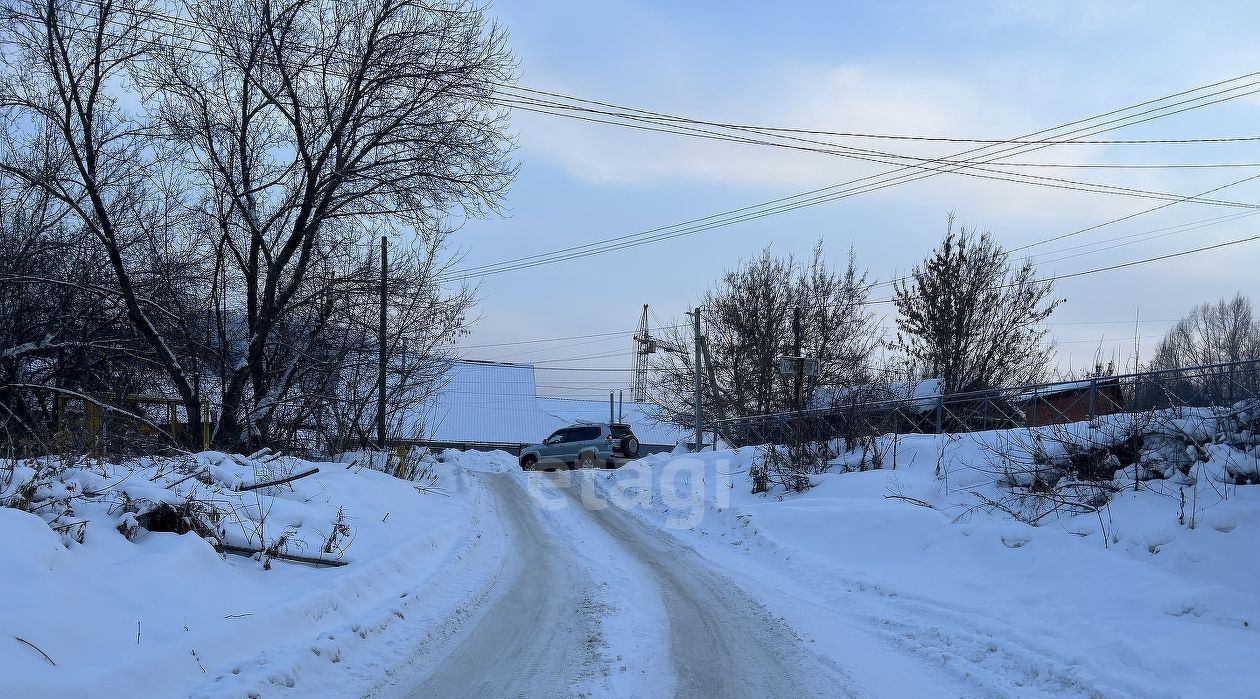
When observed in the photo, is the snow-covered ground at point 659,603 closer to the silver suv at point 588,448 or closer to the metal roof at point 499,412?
the silver suv at point 588,448

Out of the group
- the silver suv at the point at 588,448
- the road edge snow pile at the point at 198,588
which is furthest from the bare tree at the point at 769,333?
the road edge snow pile at the point at 198,588

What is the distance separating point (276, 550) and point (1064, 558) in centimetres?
824

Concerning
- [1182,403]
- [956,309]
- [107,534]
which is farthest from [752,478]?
[956,309]

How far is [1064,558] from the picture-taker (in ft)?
27.6

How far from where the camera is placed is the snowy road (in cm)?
560

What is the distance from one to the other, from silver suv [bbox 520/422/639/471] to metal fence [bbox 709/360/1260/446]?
916 centimetres

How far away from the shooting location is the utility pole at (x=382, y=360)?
18.5 m

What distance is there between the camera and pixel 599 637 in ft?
22.5

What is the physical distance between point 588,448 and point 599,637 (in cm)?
2270

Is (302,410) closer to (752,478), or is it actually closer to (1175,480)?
(752,478)

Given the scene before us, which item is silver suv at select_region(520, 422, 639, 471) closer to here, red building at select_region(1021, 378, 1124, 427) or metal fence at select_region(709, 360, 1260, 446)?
metal fence at select_region(709, 360, 1260, 446)

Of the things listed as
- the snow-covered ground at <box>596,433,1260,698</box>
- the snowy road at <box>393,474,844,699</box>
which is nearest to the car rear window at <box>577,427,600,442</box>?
the snow-covered ground at <box>596,433,1260,698</box>

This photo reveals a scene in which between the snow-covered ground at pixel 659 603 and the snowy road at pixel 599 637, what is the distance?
1.4 inches

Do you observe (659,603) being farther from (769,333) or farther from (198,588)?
(769,333)
